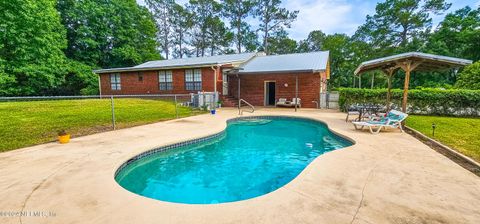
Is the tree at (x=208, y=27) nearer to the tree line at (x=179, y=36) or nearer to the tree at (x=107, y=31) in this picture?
the tree line at (x=179, y=36)

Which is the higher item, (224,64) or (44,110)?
(224,64)

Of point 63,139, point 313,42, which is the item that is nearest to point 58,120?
point 63,139

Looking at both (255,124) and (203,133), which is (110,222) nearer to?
(203,133)

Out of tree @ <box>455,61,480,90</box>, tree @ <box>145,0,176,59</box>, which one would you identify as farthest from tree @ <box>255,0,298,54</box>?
tree @ <box>455,61,480,90</box>

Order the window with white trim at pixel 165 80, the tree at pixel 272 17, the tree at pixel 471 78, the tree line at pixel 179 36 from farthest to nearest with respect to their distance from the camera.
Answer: the tree at pixel 272 17, the tree line at pixel 179 36, the window with white trim at pixel 165 80, the tree at pixel 471 78

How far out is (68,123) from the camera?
7.46m

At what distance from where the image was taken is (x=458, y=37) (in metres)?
22.0

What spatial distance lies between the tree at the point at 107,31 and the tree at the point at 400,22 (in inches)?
1179

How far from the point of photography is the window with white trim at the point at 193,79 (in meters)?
15.0

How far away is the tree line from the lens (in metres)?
16.1

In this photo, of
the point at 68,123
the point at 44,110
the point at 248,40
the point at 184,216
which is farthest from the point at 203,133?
the point at 248,40

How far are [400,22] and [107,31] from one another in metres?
34.7

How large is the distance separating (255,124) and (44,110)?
8.99 m

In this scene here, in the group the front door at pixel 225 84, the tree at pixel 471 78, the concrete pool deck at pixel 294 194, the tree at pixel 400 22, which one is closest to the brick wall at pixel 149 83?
the front door at pixel 225 84
